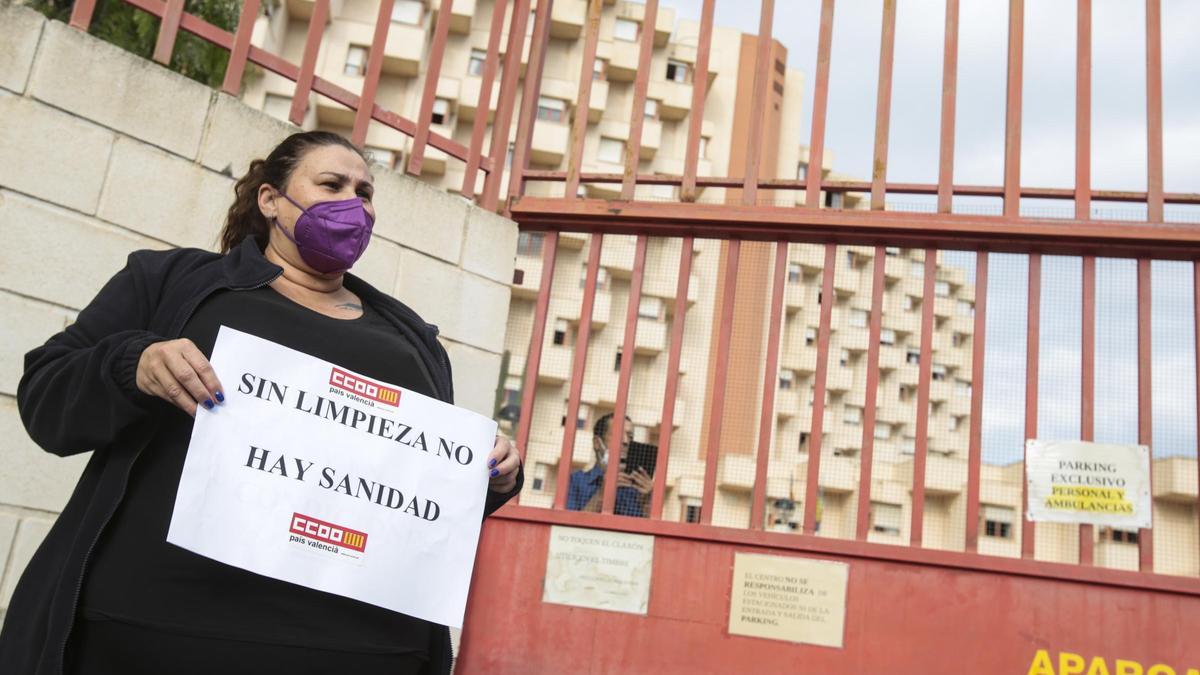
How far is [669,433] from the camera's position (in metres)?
4.79

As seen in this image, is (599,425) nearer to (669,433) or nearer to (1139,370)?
(669,433)

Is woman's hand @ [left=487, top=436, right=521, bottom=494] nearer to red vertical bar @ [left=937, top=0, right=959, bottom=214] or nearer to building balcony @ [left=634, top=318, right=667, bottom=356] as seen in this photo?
red vertical bar @ [left=937, top=0, right=959, bottom=214]

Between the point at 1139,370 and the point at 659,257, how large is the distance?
114 inches

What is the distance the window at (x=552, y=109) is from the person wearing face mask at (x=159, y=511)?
97.2 ft

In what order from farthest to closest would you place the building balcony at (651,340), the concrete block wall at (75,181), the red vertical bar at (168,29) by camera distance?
the building balcony at (651,340)
the red vertical bar at (168,29)
the concrete block wall at (75,181)

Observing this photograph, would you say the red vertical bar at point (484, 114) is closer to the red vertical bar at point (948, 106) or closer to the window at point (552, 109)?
the red vertical bar at point (948, 106)

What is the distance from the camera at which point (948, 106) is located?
5.12m

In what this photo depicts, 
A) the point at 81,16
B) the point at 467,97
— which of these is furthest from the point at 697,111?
the point at 467,97

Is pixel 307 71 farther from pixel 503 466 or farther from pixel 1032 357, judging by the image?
pixel 1032 357

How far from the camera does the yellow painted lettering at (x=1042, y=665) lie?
13.7 feet

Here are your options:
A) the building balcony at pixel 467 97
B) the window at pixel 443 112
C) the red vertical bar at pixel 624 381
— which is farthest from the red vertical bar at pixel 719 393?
the window at pixel 443 112

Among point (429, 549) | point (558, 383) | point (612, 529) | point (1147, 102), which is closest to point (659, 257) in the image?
point (612, 529)

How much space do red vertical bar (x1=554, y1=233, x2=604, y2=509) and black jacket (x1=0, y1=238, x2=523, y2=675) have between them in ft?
10.0

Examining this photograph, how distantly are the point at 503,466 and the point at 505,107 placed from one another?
11.5 feet
